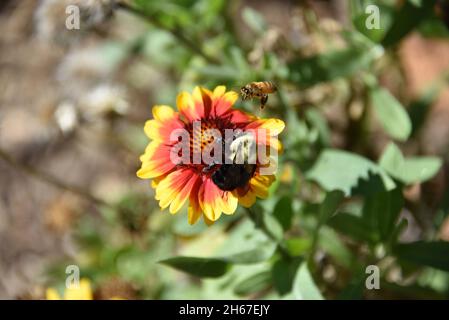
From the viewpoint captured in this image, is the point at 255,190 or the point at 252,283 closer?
the point at 255,190

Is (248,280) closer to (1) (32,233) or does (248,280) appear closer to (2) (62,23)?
(2) (62,23)

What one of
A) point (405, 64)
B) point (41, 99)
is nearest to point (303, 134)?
point (405, 64)

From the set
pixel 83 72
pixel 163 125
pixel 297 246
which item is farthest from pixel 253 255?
pixel 83 72

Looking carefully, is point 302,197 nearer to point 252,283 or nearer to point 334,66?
point 334,66

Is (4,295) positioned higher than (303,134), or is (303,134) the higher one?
(303,134)

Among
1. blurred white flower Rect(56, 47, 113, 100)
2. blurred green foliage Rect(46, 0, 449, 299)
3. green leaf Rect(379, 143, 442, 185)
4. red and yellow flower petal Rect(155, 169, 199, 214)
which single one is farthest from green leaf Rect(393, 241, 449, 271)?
blurred white flower Rect(56, 47, 113, 100)

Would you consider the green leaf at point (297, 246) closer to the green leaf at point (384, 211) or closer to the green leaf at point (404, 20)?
the green leaf at point (384, 211)

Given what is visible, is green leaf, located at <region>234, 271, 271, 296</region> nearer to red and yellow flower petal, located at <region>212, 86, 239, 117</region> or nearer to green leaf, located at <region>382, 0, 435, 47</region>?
red and yellow flower petal, located at <region>212, 86, 239, 117</region>
